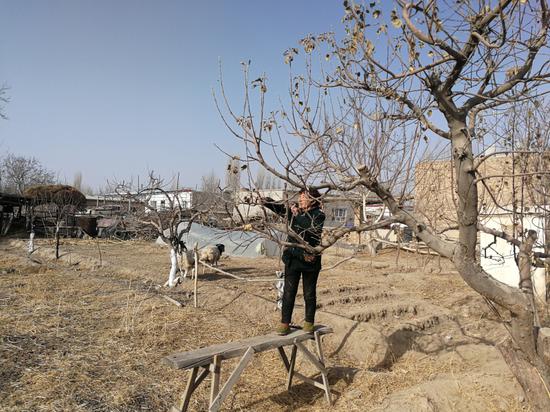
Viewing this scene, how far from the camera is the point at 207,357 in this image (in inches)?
144

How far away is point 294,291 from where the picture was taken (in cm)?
453

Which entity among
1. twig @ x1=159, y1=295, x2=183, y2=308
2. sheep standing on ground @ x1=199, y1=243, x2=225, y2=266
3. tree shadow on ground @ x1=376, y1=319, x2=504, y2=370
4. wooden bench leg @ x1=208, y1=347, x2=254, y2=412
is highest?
sheep standing on ground @ x1=199, y1=243, x2=225, y2=266

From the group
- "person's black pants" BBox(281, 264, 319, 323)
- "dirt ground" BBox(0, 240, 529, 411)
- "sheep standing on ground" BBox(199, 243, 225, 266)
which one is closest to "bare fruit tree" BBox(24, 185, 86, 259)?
"dirt ground" BBox(0, 240, 529, 411)

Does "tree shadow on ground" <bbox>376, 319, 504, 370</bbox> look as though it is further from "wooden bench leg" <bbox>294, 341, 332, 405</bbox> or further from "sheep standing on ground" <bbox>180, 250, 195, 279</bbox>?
"sheep standing on ground" <bbox>180, 250, 195, 279</bbox>

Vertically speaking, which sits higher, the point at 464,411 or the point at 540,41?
the point at 540,41

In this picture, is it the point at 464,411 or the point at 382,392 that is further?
the point at 382,392

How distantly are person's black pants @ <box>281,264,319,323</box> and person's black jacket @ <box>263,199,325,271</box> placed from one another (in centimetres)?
8

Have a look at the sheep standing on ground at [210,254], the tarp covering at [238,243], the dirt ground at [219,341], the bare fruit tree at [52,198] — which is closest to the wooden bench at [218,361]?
the dirt ground at [219,341]

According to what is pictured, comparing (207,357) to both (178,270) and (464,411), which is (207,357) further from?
(178,270)

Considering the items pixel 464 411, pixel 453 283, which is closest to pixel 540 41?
pixel 464 411

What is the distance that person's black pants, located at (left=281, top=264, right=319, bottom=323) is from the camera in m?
4.50

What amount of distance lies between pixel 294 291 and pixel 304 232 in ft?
2.32

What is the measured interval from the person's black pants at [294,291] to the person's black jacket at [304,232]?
76 millimetres

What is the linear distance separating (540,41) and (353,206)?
193 cm
